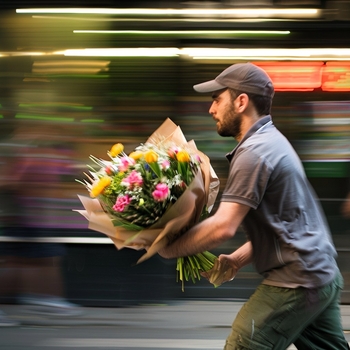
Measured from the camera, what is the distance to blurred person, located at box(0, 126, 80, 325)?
639 cm

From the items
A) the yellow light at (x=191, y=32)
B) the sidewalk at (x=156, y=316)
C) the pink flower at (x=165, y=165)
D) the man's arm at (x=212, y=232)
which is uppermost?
the yellow light at (x=191, y=32)

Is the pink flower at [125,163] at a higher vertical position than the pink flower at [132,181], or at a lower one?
higher

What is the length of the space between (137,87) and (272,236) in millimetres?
4095

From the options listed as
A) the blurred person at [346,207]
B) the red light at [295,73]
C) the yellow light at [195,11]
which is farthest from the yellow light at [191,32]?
the blurred person at [346,207]

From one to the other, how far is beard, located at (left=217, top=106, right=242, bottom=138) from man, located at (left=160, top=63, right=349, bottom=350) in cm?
7

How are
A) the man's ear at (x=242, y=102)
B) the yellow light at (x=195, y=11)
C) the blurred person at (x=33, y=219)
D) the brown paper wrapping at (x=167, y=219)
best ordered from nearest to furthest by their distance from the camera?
the brown paper wrapping at (x=167, y=219) < the man's ear at (x=242, y=102) < the blurred person at (x=33, y=219) < the yellow light at (x=195, y=11)

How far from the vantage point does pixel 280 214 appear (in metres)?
2.86

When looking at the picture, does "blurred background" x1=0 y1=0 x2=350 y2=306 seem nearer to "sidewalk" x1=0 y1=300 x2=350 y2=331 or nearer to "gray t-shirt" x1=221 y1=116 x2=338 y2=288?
"sidewalk" x1=0 y1=300 x2=350 y2=331

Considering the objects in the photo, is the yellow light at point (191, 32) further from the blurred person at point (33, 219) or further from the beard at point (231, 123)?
the beard at point (231, 123)

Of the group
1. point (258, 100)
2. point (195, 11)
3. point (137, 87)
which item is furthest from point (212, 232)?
point (195, 11)

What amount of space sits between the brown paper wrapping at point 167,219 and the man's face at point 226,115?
6.6 inches

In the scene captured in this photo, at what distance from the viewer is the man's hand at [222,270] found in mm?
3301

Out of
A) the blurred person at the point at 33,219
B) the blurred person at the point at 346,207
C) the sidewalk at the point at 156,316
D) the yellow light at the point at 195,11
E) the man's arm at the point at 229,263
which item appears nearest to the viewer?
the man's arm at the point at 229,263

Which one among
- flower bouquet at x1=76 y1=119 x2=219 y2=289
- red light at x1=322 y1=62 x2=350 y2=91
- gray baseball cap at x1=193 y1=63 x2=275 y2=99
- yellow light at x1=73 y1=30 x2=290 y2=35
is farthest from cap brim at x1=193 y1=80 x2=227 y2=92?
red light at x1=322 y1=62 x2=350 y2=91
